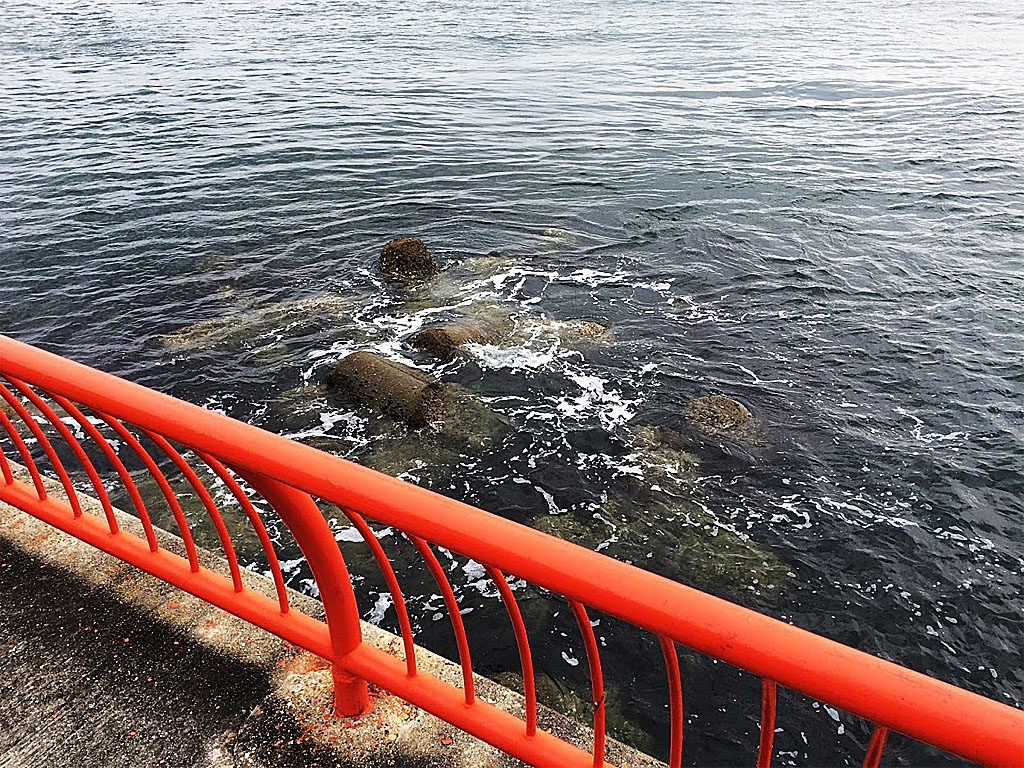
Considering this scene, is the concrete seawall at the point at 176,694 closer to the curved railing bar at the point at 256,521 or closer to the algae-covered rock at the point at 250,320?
the curved railing bar at the point at 256,521

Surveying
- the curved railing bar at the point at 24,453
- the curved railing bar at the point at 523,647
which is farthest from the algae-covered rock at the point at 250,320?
the curved railing bar at the point at 523,647

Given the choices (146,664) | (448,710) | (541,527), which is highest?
(448,710)

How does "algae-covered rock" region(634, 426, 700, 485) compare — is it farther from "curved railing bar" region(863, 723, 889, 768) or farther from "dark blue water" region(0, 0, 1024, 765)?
"curved railing bar" region(863, 723, 889, 768)

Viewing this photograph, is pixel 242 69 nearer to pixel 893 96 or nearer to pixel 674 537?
pixel 893 96

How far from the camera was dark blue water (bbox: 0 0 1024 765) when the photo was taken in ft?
24.5

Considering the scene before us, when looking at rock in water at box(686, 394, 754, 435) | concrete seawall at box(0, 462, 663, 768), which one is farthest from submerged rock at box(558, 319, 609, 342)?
concrete seawall at box(0, 462, 663, 768)

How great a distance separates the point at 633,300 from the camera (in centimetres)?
1328

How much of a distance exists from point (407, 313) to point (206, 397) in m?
3.90

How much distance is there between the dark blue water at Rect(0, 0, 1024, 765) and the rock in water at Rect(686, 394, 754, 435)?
0.25 metres

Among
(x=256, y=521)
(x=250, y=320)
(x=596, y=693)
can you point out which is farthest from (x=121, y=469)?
(x=250, y=320)

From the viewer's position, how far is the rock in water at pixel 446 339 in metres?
11.5

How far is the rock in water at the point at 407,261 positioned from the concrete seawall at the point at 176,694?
33.6 ft

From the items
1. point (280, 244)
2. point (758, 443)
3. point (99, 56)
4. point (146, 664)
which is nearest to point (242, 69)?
point (99, 56)

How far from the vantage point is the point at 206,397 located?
10469mm
